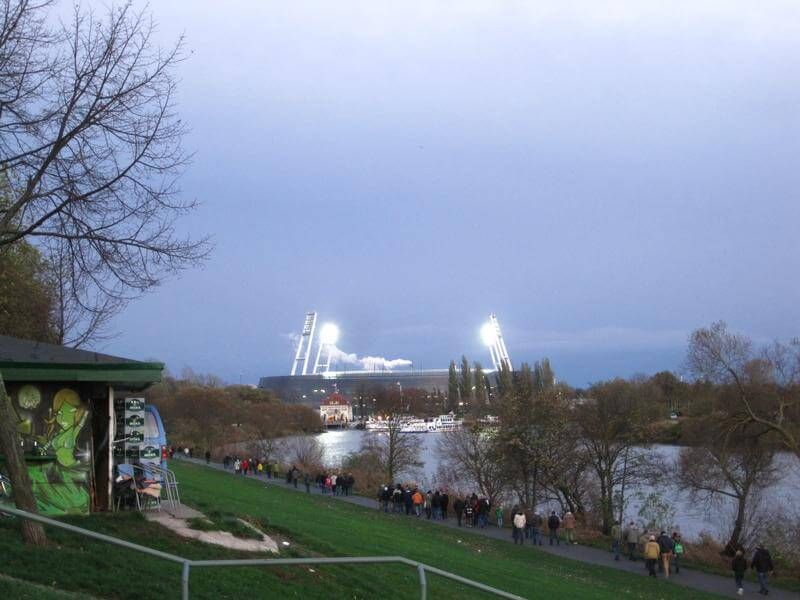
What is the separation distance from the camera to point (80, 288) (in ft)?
41.3

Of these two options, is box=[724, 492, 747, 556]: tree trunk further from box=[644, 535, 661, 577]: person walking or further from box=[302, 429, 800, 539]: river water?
box=[644, 535, 661, 577]: person walking

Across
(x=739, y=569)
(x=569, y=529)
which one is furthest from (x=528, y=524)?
(x=739, y=569)

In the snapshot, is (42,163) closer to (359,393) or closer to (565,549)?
(565,549)

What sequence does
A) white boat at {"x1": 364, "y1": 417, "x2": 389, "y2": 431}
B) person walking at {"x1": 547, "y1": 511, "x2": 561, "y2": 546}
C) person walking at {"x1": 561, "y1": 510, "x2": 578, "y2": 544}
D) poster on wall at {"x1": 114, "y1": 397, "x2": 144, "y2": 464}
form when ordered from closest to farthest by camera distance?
1. poster on wall at {"x1": 114, "y1": 397, "x2": 144, "y2": 464}
2. person walking at {"x1": 547, "y1": 511, "x2": 561, "y2": 546}
3. person walking at {"x1": 561, "y1": 510, "x2": 578, "y2": 544}
4. white boat at {"x1": 364, "y1": 417, "x2": 389, "y2": 431}

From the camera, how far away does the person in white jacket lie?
1137 inches

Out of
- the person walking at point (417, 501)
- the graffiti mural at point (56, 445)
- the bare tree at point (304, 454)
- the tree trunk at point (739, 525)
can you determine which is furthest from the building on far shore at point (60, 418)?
the bare tree at point (304, 454)

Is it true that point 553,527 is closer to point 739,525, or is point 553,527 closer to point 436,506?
point 436,506

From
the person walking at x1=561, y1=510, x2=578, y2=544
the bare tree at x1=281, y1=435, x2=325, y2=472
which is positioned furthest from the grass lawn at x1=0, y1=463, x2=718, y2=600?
the bare tree at x1=281, y1=435, x2=325, y2=472

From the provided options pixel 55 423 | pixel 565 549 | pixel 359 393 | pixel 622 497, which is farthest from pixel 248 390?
pixel 55 423

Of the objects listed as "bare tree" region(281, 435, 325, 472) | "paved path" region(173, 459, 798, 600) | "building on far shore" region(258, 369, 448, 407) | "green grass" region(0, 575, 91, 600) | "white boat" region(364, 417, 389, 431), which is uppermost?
"building on far shore" region(258, 369, 448, 407)

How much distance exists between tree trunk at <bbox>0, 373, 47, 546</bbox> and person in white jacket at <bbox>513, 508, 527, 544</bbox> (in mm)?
20862

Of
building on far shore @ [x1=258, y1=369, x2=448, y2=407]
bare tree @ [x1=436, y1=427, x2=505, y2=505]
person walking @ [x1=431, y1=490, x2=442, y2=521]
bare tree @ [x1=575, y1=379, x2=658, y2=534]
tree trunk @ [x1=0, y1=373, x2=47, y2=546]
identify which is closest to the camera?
tree trunk @ [x1=0, y1=373, x2=47, y2=546]

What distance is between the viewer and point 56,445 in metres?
12.4

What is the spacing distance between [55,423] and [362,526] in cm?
1411
